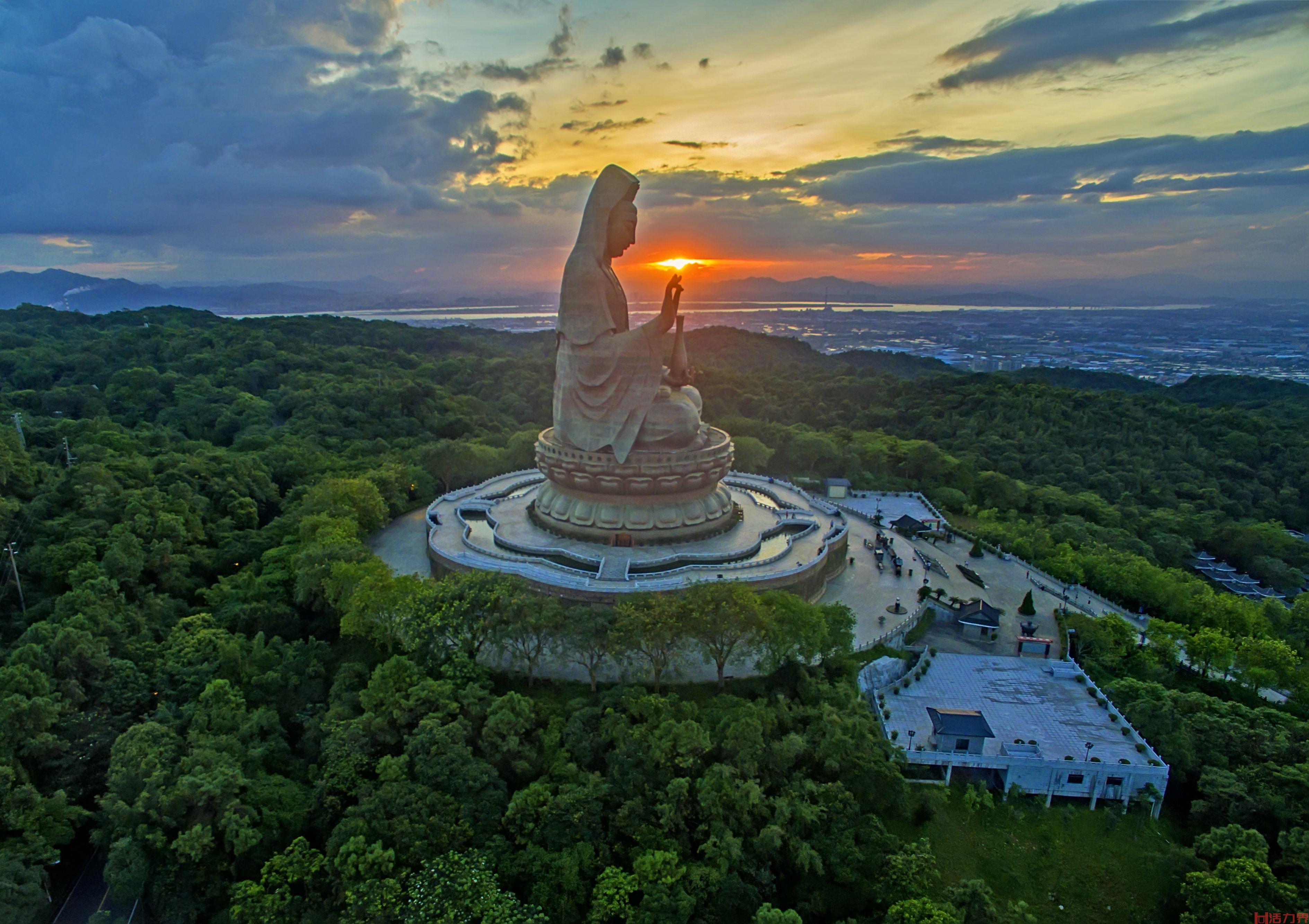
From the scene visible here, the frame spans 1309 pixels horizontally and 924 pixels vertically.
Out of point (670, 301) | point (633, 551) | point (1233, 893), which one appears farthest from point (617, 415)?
point (1233, 893)

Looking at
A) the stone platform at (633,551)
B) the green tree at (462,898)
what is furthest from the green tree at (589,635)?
the green tree at (462,898)

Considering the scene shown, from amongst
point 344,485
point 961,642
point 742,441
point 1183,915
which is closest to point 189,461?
point 344,485

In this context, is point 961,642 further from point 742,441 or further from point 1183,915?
point 742,441

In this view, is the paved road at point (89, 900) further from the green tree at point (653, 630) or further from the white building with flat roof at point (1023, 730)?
the white building with flat roof at point (1023, 730)

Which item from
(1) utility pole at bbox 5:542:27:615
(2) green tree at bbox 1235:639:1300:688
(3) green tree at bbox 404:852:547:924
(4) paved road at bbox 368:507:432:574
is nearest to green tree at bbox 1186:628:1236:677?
(2) green tree at bbox 1235:639:1300:688

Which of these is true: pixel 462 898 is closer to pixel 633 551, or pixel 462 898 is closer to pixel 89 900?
pixel 89 900

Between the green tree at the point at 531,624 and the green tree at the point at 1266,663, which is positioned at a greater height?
the green tree at the point at 531,624

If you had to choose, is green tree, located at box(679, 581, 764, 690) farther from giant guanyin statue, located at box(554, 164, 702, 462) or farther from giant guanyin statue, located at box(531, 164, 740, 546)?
giant guanyin statue, located at box(554, 164, 702, 462)
